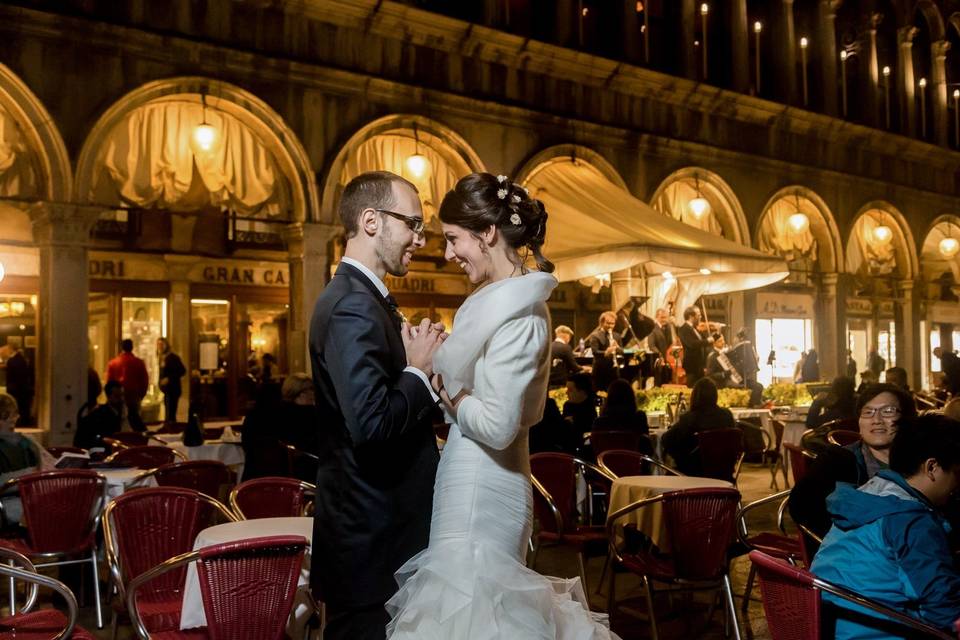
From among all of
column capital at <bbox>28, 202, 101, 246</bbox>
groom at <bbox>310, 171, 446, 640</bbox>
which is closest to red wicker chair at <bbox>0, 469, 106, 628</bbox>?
groom at <bbox>310, 171, 446, 640</bbox>

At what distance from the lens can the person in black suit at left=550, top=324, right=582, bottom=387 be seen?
37.3ft

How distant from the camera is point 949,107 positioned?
26.1 meters

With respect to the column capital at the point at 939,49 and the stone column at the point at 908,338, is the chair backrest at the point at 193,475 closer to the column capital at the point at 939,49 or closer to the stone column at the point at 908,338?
the stone column at the point at 908,338

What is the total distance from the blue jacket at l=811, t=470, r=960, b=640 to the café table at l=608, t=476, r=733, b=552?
9.46 feet

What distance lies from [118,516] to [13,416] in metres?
2.71

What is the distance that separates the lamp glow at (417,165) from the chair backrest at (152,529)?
9997 mm

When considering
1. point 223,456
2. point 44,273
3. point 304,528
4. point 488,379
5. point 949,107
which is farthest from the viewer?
point 949,107

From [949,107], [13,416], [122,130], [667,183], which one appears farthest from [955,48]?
[13,416]

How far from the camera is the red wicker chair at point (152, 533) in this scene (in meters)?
4.64

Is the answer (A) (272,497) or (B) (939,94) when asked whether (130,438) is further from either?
(B) (939,94)

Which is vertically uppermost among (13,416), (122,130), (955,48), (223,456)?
(955,48)

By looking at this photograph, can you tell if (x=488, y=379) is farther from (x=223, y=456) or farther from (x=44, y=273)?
(x=44, y=273)

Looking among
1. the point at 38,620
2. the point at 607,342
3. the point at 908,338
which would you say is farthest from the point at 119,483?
the point at 908,338

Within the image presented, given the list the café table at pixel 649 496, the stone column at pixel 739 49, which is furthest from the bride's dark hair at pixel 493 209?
the stone column at pixel 739 49
